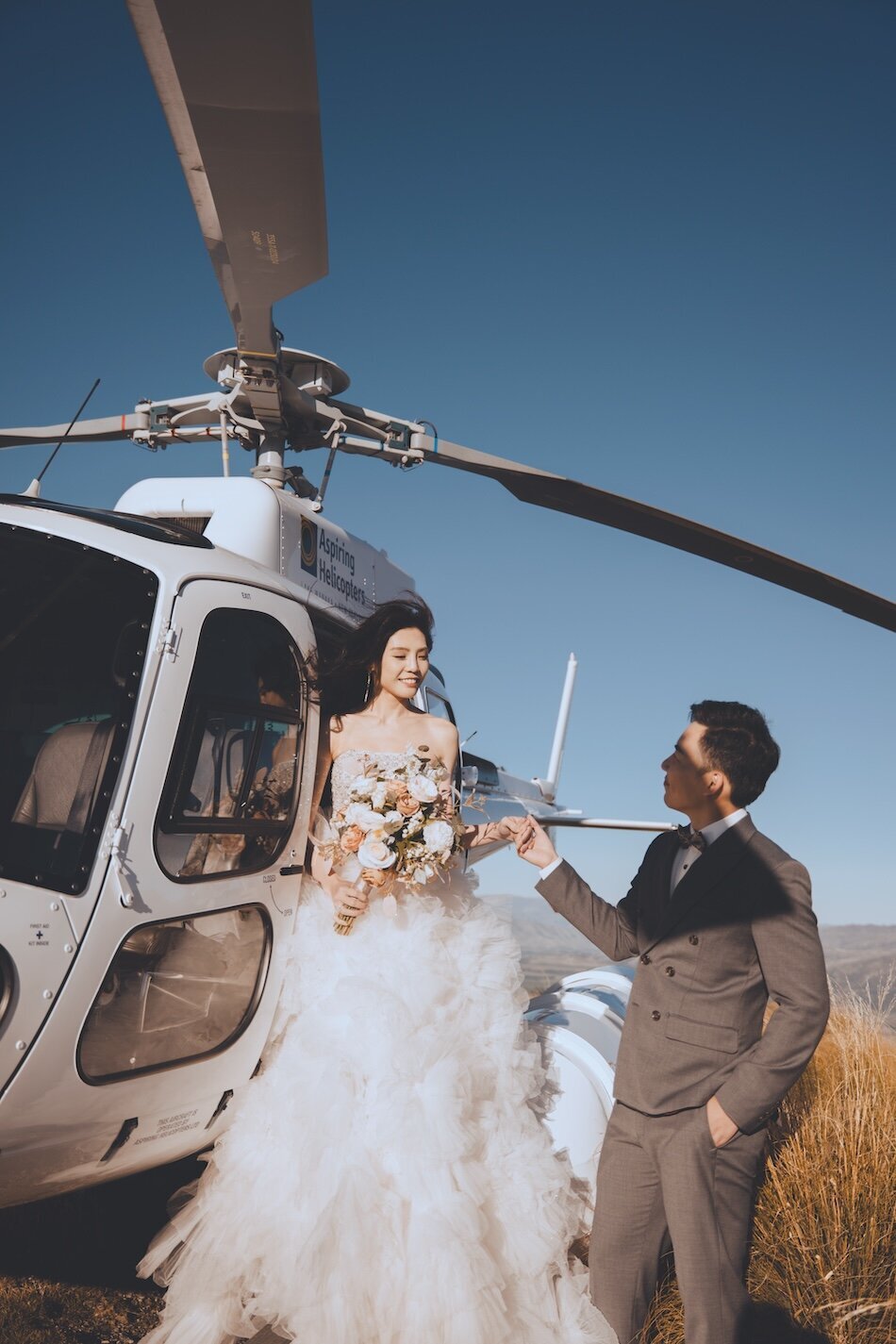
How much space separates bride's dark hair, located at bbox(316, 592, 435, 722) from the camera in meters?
3.91

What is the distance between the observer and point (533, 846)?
150 inches

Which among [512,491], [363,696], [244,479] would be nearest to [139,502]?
[244,479]

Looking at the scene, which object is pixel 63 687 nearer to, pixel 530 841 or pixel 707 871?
pixel 530 841

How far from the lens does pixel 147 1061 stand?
2.97 m

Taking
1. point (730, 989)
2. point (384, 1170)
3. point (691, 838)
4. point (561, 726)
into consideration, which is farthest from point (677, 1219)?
point (561, 726)

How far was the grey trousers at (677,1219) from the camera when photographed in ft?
9.53

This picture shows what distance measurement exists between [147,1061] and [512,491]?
323 cm

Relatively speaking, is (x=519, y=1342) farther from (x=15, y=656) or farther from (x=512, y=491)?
(x=512, y=491)

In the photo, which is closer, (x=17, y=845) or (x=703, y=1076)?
(x=17, y=845)

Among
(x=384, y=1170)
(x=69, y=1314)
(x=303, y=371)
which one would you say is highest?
(x=303, y=371)

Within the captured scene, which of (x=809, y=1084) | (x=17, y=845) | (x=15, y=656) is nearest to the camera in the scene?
(x=17, y=845)

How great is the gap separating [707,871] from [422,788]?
1.14 metres

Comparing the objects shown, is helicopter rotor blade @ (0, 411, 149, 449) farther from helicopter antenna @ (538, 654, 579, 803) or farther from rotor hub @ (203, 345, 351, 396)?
helicopter antenna @ (538, 654, 579, 803)

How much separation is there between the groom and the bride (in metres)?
0.37
